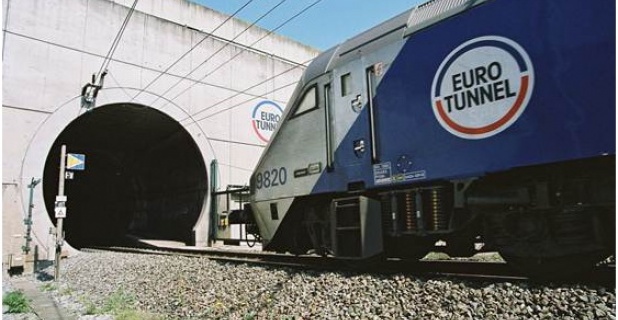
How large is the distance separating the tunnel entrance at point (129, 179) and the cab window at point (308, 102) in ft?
40.9

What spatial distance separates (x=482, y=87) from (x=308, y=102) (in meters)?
3.47

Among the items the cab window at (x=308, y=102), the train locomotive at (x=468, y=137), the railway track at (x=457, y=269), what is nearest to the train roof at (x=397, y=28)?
the train locomotive at (x=468, y=137)

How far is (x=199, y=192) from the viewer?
2120 cm

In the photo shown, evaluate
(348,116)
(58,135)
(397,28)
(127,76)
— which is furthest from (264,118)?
(397,28)

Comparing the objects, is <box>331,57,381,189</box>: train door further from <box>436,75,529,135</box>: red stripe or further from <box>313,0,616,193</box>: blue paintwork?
<box>436,75,529,135</box>: red stripe

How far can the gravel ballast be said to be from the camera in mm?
4161

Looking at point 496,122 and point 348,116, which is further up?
point 348,116

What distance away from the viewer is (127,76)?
705 inches

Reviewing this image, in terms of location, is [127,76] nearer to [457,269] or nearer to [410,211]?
[410,211]

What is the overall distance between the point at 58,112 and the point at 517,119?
52.7ft

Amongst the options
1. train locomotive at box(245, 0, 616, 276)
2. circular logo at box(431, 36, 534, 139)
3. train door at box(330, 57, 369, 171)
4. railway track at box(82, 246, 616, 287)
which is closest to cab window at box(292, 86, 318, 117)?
train locomotive at box(245, 0, 616, 276)

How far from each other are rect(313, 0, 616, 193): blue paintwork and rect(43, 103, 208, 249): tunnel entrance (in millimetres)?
14983

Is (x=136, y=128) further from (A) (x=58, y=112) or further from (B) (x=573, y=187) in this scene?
(B) (x=573, y=187)

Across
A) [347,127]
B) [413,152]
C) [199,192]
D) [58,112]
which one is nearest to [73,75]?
[58,112]
